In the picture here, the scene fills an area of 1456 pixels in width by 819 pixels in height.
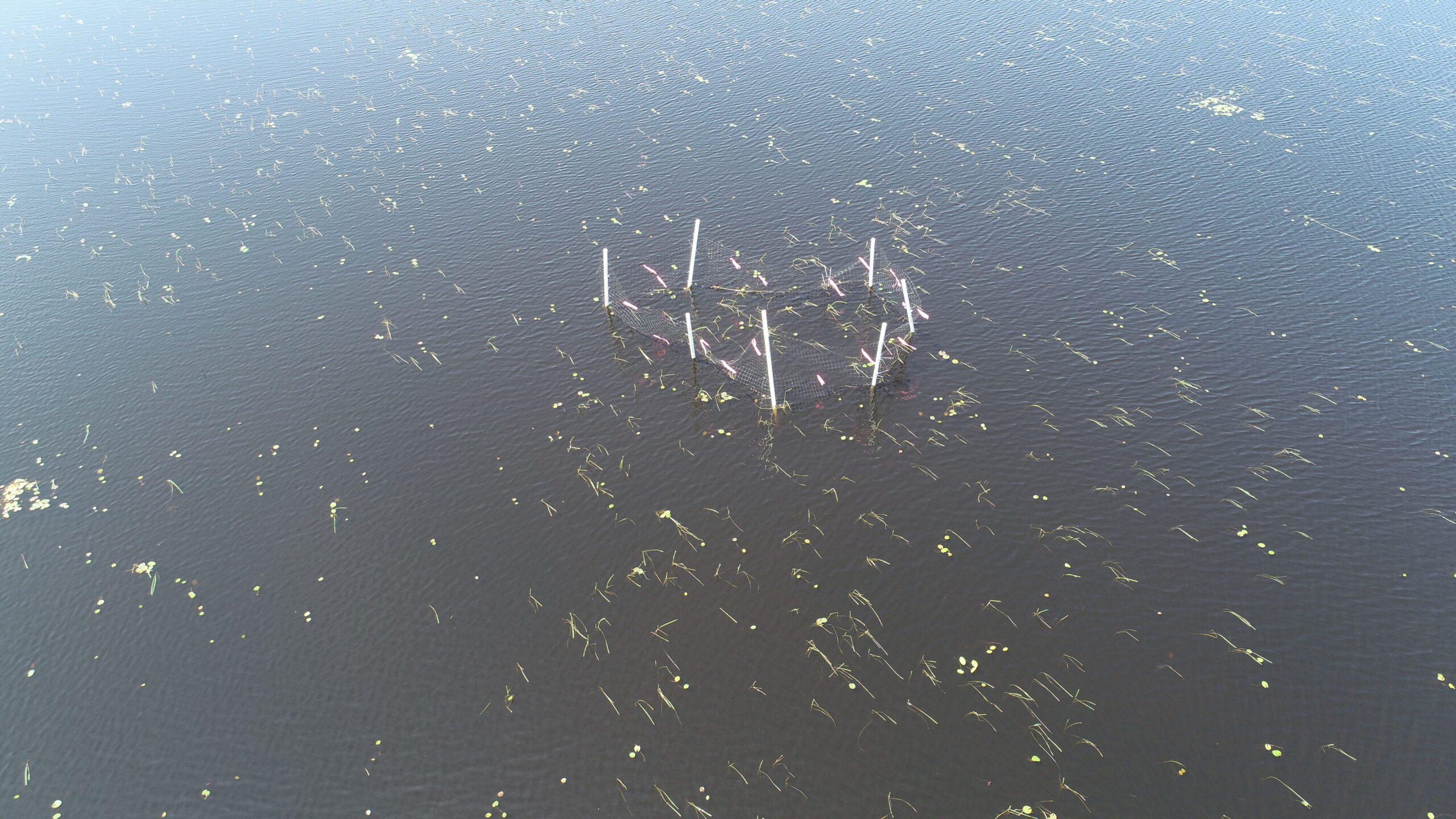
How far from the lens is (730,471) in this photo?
28.9 metres

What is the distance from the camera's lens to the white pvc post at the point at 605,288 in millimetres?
36062

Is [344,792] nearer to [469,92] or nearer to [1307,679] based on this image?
[1307,679]

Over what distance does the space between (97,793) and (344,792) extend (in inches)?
251

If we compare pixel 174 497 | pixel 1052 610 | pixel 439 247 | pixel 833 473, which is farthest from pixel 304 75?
pixel 1052 610

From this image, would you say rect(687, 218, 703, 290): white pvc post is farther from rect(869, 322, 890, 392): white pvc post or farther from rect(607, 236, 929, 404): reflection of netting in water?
rect(869, 322, 890, 392): white pvc post

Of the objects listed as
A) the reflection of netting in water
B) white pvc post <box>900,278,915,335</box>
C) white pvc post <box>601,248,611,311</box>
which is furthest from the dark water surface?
white pvc post <box>900,278,915,335</box>

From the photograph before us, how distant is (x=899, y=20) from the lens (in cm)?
6856

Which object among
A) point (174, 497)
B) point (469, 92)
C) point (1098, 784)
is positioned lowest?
point (1098, 784)

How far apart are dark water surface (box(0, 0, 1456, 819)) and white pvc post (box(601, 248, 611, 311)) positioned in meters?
0.51

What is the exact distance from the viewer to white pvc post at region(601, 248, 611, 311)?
36062 millimetres

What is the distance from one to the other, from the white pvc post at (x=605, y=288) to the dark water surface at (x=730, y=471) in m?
0.51

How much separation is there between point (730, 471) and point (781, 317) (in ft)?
33.4

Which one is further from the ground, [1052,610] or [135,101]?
[135,101]

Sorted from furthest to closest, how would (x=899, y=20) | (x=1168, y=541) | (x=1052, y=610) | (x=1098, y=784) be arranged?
(x=899, y=20) → (x=1168, y=541) → (x=1052, y=610) → (x=1098, y=784)
